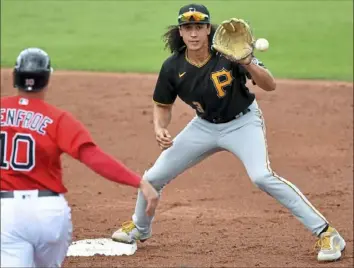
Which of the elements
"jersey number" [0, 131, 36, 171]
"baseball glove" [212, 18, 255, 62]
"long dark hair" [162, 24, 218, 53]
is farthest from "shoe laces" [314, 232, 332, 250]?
"jersey number" [0, 131, 36, 171]

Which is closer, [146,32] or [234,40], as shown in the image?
[234,40]

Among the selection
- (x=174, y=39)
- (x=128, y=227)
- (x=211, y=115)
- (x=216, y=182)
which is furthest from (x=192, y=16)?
(x=216, y=182)

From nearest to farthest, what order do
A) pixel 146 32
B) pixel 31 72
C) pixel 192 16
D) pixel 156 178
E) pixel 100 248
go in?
pixel 31 72, pixel 192 16, pixel 156 178, pixel 100 248, pixel 146 32

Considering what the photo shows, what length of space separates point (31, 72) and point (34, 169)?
51cm

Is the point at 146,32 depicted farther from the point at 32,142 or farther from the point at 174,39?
the point at 32,142

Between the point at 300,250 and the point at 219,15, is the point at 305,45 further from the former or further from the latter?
the point at 300,250

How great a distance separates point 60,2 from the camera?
56.6 feet

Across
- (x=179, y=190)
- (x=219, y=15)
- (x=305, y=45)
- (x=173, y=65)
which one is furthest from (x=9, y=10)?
(x=173, y=65)

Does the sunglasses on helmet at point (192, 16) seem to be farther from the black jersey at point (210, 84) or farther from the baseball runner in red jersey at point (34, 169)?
the baseball runner in red jersey at point (34, 169)

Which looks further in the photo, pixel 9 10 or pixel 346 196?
pixel 9 10

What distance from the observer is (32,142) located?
14.3 feet

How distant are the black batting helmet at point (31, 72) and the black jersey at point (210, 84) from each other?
1.98 meters

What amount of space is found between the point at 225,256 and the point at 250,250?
0.28 m

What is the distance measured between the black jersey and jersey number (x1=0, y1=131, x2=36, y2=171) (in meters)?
2.18
